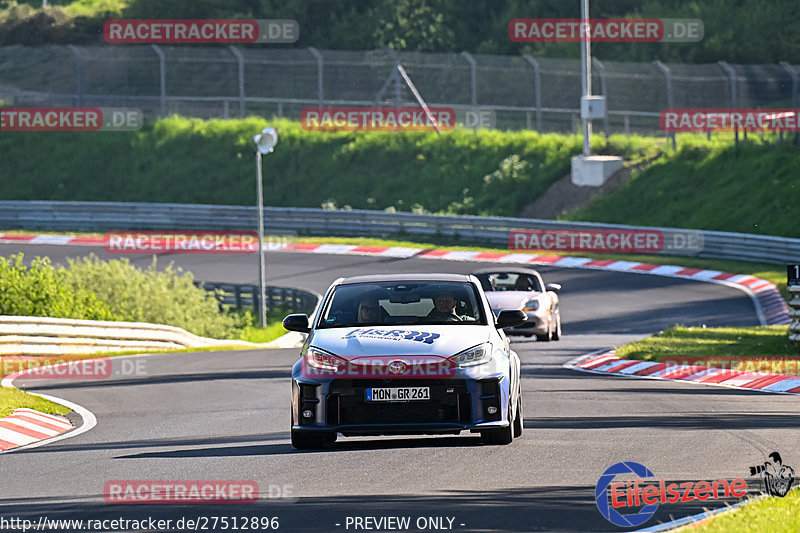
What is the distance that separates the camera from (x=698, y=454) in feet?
40.9

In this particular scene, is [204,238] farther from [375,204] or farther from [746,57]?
[746,57]

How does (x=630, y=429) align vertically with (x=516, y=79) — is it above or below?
below

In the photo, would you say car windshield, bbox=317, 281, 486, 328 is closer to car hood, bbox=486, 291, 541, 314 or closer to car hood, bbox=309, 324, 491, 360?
car hood, bbox=309, 324, 491, 360

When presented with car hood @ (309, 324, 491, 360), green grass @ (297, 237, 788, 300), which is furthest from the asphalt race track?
green grass @ (297, 237, 788, 300)

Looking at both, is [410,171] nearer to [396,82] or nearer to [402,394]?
[396,82]

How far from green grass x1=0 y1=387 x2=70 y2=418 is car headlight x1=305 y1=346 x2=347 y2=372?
18.3ft

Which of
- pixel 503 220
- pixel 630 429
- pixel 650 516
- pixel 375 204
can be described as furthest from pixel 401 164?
pixel 650 516

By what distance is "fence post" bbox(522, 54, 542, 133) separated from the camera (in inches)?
1885

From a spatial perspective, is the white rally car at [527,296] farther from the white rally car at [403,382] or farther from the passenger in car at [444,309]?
the white rally car at [403,382]

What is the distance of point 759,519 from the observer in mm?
9078

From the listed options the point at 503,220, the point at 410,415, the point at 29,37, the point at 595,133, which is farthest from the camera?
the point at 29,37

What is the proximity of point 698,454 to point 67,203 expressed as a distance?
40563 mm

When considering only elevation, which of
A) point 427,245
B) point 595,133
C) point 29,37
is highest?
point 29,37

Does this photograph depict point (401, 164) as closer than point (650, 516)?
No
